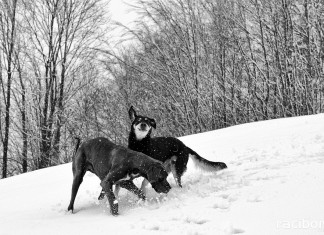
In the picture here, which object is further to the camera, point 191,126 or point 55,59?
point 55,59

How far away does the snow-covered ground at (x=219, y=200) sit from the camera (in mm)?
3686

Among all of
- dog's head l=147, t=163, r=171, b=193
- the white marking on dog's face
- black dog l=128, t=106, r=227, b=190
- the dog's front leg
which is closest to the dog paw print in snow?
dog's head l=147, t=163, r=171, b=193

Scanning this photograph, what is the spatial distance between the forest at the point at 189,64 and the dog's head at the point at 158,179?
6757 millimetres

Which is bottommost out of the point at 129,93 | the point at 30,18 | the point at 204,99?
the point at 204,99

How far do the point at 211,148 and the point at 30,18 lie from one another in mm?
13801

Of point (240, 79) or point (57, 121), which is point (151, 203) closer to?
point (240, 79)

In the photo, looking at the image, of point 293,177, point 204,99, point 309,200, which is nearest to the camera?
point 309,200

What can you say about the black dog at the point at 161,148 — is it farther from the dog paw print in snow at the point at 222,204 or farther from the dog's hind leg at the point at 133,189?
the dog paw print in snow at the point at 222,204

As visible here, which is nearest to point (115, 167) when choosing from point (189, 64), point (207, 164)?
point (207, 164)

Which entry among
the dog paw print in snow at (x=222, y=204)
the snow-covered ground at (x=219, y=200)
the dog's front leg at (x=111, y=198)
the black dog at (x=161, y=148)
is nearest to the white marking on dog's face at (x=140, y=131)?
the black dog at (x=161, y=148)

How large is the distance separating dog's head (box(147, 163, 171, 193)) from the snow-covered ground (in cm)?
22

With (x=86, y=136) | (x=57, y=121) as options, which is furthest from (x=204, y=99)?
(x=86, y=136)

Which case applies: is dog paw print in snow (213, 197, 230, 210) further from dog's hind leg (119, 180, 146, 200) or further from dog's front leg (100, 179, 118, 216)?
dog's front leg (100, 179, 118, 216)

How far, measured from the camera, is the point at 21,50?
59.9 feet
